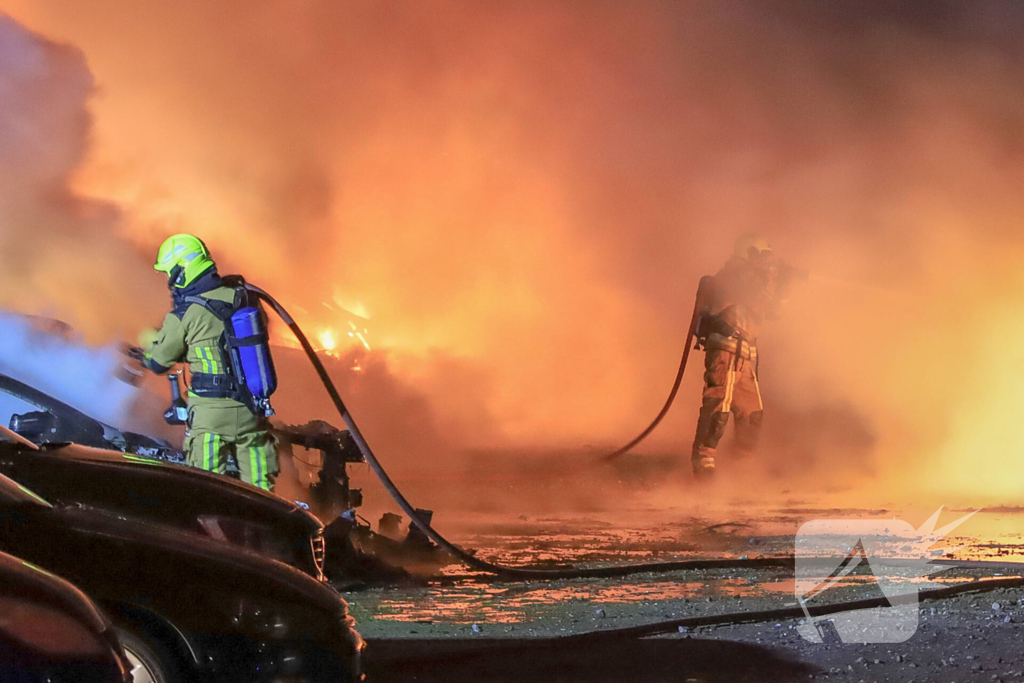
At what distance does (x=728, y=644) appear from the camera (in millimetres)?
4918

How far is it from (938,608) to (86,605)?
4575 mm

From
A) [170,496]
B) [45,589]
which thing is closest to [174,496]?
[170,496]

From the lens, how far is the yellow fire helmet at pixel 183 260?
5.54 m

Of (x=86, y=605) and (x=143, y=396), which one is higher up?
(x=143, y=396)

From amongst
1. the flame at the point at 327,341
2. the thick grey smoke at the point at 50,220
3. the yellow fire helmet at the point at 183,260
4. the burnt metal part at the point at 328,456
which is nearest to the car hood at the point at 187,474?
the yellow fire helmet at the point at 183,260

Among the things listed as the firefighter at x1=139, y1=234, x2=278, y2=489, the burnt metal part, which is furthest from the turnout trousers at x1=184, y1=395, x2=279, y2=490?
the burnt metal part

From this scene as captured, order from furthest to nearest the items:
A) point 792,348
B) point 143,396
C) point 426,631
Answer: point 792,348 → point 143,396 → point 426,631

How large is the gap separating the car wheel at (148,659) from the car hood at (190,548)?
0.70 feet

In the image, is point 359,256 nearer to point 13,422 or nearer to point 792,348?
point 792,348

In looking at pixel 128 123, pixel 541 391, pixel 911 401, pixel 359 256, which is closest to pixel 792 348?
pixel 911 401

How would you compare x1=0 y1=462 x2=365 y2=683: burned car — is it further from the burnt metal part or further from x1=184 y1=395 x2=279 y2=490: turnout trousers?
the burnt metal part

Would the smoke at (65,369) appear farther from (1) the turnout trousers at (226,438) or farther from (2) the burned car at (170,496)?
(2) the burned car at (170,496)

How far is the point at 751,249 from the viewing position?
1102 cm

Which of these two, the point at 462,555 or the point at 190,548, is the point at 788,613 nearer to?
the point at 462,555
